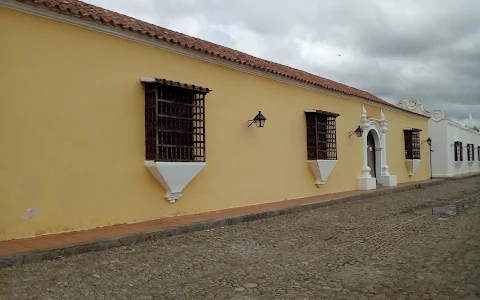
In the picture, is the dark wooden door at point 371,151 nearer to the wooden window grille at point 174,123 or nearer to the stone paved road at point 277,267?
the stone paved road at point 277,267

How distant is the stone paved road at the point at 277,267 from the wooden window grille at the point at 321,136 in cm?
402

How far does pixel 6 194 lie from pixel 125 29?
9.95ft

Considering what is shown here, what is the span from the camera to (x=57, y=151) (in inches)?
219

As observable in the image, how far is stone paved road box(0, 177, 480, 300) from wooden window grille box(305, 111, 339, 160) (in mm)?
4025

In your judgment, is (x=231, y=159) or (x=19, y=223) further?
(x=231, y=159)

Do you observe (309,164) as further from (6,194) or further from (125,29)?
(6,194)

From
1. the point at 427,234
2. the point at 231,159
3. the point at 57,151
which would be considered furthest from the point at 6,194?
the point at 427,234

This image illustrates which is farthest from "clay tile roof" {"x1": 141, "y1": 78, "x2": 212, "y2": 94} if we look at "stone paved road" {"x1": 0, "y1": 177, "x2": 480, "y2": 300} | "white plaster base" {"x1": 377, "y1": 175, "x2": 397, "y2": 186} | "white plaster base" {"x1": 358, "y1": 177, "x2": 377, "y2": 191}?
"white plaster base" {"x1": 377, "y1": 175, "x2": 397, "y2": 186}

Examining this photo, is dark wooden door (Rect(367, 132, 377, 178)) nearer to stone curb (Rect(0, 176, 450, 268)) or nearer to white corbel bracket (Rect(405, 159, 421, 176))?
white corbel bracket (Rect(405, 159, 421, 176))

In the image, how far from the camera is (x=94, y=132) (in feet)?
19.6

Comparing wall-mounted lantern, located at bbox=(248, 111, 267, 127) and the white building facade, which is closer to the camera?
wall-mounted lantern, located at bbox=(248, 111, 267, 127)

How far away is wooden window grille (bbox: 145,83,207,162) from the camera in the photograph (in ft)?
21.6

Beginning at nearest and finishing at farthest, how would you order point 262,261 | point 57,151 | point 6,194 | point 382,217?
point 262,261 → point 6,194 → point 57,151 → point 382,217

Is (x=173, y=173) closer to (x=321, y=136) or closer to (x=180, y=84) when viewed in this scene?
(x=180, y=84)
